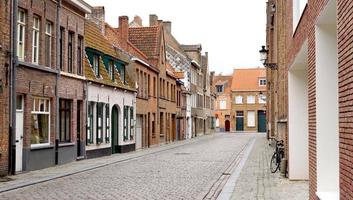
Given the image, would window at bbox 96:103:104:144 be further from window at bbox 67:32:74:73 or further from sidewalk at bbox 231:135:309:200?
sidewalk at bbox 231:135:309:200

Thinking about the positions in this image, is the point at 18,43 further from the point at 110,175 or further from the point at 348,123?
the point at 348,123

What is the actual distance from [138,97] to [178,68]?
23.6 m

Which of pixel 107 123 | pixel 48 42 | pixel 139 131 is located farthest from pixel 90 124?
pixel 139 131

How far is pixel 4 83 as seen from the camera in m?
17.9

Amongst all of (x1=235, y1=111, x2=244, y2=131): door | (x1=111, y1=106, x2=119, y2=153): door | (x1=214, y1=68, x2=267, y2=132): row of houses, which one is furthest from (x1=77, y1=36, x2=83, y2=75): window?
(x1=235, y1=111, x2=244, y2=131): door

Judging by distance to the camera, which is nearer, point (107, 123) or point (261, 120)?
point (107, 123)

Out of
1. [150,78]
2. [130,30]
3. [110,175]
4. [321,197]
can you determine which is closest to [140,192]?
[110,175]

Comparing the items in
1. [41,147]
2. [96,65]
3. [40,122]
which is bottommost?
[41,147]

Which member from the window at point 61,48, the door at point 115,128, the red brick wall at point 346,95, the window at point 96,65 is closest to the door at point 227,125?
the door at point 115,128

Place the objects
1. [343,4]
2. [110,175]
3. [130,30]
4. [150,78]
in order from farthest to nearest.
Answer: [130,30]
[150,78]
[110,175]
[343,4]

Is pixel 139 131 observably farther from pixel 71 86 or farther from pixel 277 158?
pixel 277 158

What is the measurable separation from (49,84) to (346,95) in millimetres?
17453

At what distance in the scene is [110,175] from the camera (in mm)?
19031

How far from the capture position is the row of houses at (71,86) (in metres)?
18.6
